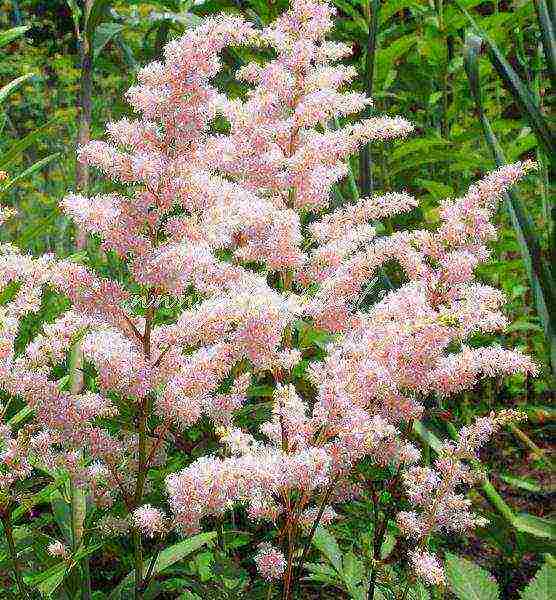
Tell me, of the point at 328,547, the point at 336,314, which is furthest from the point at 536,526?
the point at 336,314

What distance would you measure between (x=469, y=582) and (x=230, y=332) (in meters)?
0.78

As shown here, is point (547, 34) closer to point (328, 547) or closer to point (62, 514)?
point (328, 547)

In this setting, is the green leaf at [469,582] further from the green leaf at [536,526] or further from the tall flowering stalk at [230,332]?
the green leaf at [536,526]

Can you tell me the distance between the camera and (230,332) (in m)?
1.79

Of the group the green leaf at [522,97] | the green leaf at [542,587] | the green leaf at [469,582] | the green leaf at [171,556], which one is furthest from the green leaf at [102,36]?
the green leaf at [542,587]

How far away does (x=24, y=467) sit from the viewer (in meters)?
1.70

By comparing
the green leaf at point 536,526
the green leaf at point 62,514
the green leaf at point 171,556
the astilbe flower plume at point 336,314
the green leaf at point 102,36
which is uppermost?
the green leaf at point 102,36

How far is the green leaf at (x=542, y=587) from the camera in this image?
1.71 meters

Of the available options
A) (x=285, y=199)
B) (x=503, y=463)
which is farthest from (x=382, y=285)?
(x=503, y=463)

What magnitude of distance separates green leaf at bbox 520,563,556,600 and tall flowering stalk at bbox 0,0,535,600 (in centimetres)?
20

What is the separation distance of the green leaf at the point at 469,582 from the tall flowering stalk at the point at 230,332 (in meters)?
0.13

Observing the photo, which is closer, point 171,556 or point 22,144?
point 171,556

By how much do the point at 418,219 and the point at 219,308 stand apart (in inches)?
113

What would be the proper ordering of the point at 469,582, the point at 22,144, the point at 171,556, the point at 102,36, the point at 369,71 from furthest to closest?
the point at 102,36 → the point at 369,71 → the point at 22,144 → the point at 171,556 → the point at 469,582
